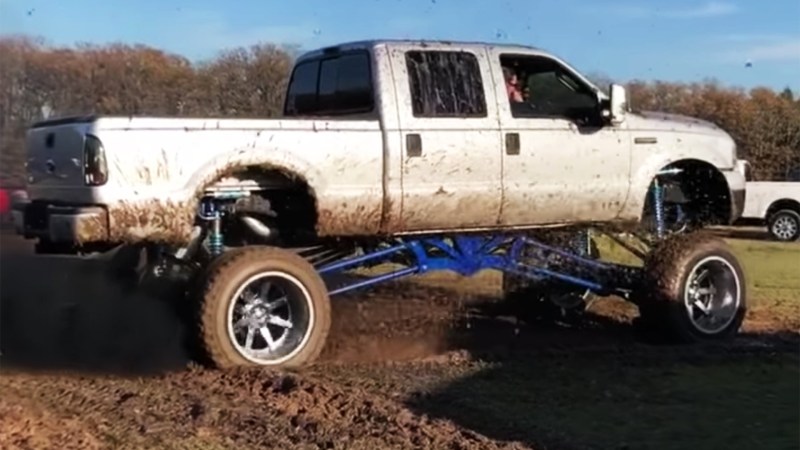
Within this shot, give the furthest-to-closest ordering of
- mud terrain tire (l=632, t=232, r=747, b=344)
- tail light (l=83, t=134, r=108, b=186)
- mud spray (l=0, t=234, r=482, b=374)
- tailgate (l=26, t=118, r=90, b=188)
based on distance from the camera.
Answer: mud terrain tire (l=632, t=232, r=747, b=344), mud spray (l=0, t=234, r=482, b=374), tailgate (l=26, t=118, r=90, b=188), tail light (l=83, t=134, r=108, b=186)

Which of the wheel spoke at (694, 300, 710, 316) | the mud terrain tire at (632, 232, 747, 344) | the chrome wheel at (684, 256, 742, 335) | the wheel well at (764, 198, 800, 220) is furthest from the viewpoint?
the wheel well at (764, 198, 800, 220)

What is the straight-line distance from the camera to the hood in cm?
1045

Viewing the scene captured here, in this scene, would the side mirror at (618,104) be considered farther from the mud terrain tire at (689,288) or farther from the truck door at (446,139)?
the mud terrain tire at (689,288)

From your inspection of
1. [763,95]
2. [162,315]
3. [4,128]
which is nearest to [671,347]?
[162,315]

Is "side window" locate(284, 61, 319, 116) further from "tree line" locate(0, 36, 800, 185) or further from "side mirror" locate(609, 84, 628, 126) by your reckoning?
"side mirror" locate(609, 84, 628, 126)

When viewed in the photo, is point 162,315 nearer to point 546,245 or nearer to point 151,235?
point 151,235

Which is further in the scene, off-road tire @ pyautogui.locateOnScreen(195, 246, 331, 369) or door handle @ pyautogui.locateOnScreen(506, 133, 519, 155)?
door handle @ pyautogui.locateOnScreen(506, 133, 519, 155)

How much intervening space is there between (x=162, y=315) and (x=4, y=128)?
2202mm

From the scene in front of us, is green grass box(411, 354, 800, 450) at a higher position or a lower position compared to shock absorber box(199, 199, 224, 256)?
lower

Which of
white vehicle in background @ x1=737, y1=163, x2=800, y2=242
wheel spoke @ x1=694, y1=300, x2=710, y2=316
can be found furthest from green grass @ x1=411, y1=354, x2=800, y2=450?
→ white vehicle in background @ x1=737, y1=163, x2=800, y2=242

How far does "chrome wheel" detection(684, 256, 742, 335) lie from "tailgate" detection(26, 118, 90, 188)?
4862 mm

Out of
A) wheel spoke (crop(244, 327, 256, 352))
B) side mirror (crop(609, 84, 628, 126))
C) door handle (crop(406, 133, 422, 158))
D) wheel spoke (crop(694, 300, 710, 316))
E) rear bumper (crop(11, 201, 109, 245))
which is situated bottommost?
wheel spoke (crop(694, 300, 710, 316))

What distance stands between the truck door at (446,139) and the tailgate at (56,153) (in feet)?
7.39

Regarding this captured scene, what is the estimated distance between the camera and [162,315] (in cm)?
922
